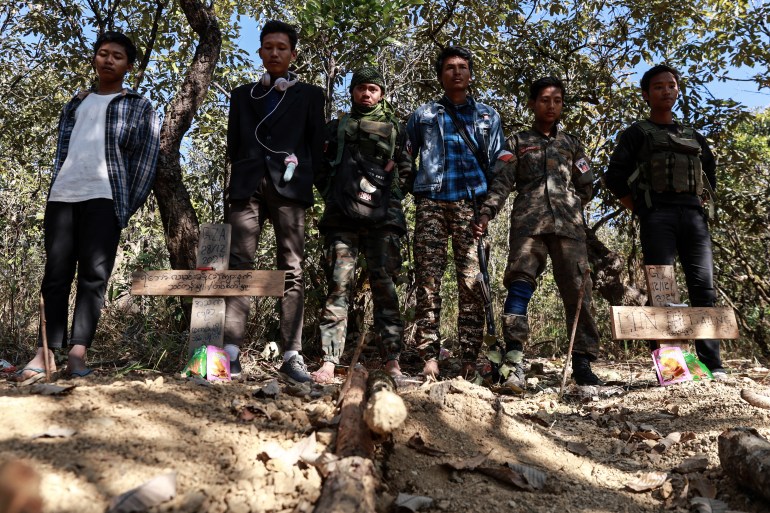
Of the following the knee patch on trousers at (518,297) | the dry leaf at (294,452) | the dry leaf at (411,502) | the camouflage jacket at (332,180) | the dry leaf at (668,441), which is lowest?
the dry leaf at (668,441)

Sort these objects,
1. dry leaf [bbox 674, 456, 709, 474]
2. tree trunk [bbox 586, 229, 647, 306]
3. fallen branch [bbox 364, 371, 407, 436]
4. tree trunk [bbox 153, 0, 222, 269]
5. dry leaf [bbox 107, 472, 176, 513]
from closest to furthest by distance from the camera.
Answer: dry leaf [bbox 107, 472, 176, 513] → fallen branch [bbox 364, 371, 407, 436] → dry leaf [bbox 674, 456, 709, 474] → tree trunk [bbox 153, 0, 222, 269] → tree trunk [bbox 586, 229, 647, 306]

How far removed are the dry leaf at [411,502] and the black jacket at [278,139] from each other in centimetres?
217

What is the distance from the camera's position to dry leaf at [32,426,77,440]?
1.84 meters

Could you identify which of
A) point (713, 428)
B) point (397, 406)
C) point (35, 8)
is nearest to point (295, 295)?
point (397, 406)

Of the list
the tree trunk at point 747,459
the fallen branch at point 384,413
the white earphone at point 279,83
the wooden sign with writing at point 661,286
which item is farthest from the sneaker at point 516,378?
the white earphone at point 279,83

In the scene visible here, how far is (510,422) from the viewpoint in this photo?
2.65 m

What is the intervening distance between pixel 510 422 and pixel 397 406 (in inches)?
34.5

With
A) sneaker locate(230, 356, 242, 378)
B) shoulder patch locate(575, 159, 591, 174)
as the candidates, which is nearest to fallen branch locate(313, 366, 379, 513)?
sneaker locate(230, 356, 242, 378)

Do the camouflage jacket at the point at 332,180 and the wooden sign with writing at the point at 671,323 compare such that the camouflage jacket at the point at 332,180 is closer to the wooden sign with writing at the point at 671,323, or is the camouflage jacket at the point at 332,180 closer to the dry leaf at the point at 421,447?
the wooden sign with writing at the point at 671,323

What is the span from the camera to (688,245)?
163 inches

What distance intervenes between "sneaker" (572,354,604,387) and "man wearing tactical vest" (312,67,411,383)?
1173 millimetres

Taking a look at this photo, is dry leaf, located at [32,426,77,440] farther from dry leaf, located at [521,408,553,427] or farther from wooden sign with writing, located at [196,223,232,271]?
dry leaf, located at [521,408,553,427]

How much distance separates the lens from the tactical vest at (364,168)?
381cm

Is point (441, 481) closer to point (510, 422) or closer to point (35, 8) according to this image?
point (510, 422)
